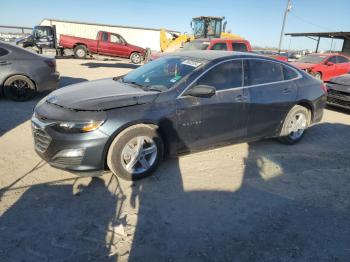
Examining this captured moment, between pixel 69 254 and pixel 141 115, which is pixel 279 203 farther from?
pixel 69 254

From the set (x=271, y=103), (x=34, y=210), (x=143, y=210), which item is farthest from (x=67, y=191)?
(x=271, y=103)

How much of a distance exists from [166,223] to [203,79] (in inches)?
79.6

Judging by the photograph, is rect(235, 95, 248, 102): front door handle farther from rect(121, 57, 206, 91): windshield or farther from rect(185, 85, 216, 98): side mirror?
rect(121, 57, 206, 91): windshield

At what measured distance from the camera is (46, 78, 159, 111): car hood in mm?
3580

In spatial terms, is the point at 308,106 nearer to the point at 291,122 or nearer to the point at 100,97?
the point at 291,122

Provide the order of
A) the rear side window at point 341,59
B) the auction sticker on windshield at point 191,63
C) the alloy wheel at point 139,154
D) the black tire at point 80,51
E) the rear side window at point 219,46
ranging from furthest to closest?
the black tire at point 80,51
the rear side window at point 341,59
the rear side window at point 219,46
the auction sticker on windshield at point 191,63
the alloy wheel at point 139,154

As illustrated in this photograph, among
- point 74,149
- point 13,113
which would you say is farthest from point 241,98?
point 13,113

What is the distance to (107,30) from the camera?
1359 inches

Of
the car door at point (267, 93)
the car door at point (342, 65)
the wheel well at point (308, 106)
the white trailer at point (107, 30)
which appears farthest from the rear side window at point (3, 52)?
the white trailer at point (107, 30)

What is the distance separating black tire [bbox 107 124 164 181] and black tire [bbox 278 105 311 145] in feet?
8.03

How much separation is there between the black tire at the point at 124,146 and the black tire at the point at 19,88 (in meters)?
→ 5.04

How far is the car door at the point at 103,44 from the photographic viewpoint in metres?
20.5

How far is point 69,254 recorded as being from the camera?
2.61 meters

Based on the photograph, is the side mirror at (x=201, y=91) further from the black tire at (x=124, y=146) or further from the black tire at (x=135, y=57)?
the black tire at (x=135, y=57)
